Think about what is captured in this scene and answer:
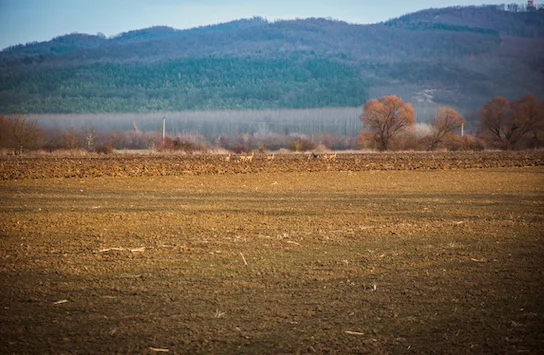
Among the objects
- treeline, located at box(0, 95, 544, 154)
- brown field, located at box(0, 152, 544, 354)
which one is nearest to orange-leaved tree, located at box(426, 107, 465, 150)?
treeline, located at box(0, 95, 544, 154)

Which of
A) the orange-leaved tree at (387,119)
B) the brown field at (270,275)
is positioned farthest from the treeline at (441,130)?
the brown field at (270,275)

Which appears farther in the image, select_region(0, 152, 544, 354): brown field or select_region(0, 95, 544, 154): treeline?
select_region(0, 95, 544, 154): treeline

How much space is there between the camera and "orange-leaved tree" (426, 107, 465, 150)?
78750mm

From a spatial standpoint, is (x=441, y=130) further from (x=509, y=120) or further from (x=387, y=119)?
(x=509, y=120)

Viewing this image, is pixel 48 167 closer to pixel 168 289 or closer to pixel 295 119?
pixel 168 289

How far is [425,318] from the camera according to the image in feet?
24.8

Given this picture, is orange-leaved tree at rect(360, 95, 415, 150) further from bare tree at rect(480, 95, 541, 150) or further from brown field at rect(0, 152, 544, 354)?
brown field at rect(0, 152, 544, 354)

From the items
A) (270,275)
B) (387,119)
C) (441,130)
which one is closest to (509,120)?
(441,130)

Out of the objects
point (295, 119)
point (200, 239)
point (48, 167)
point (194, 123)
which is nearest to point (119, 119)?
point (194, 123)

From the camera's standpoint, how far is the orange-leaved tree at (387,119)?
250 feet

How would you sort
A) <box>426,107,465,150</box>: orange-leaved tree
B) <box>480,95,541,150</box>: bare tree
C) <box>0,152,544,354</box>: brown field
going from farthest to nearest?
<box>480,95,541,150</box>: bare tree
<box>426,107,465,150</box>: orange-leaved tree
<box>0,152,544,354</box>: brown field

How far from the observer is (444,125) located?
78.9 m

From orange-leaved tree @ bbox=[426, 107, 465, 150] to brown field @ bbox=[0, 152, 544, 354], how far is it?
61108 mm

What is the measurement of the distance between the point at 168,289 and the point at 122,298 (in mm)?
702
